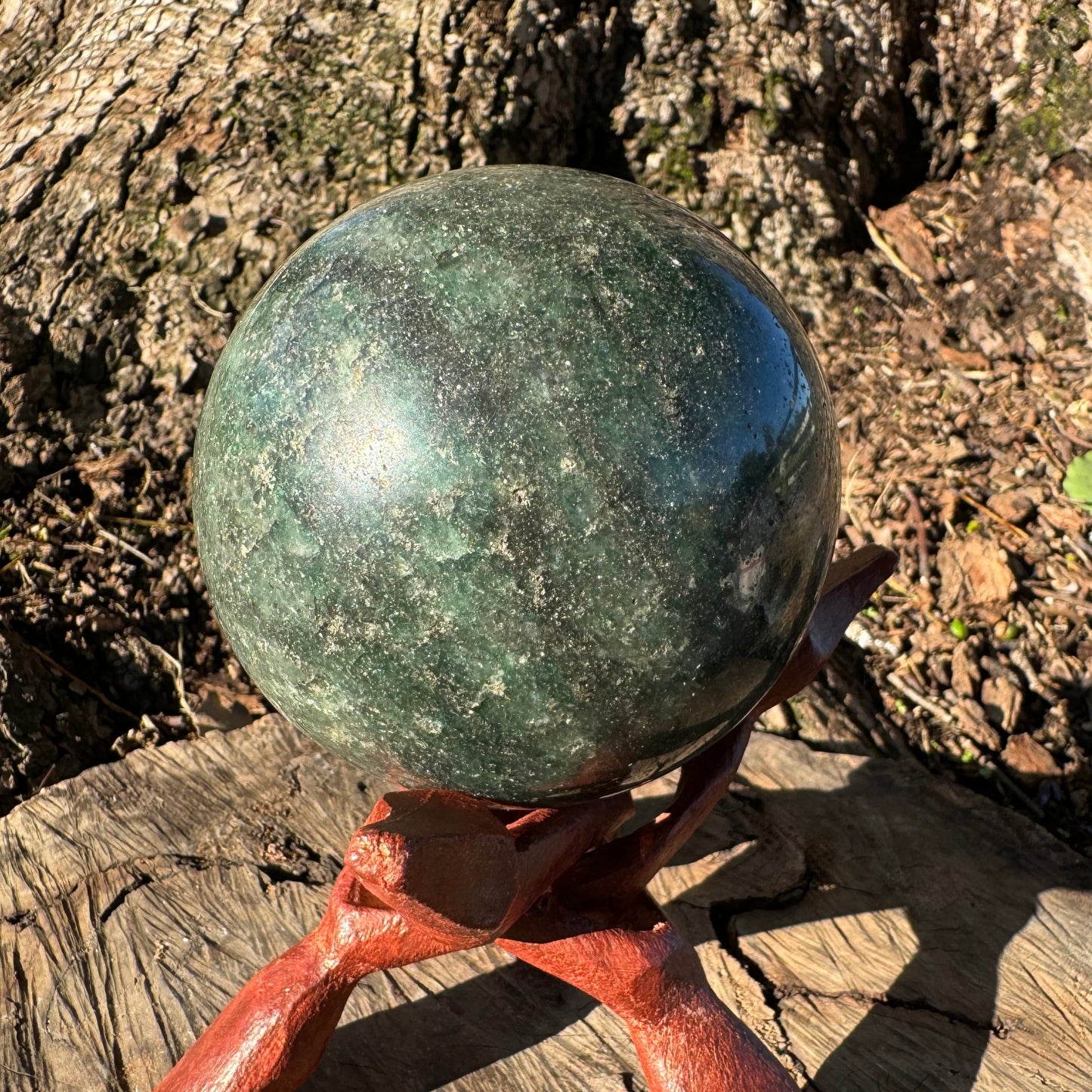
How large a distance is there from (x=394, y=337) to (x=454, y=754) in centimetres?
67

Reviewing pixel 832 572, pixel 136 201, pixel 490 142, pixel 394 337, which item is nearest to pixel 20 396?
pixel 136 201

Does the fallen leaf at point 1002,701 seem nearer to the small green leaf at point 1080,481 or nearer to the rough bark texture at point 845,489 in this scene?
the rough bark texture at point 845,489

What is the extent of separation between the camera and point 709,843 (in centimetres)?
287

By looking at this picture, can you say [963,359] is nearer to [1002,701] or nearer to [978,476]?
[978,476]

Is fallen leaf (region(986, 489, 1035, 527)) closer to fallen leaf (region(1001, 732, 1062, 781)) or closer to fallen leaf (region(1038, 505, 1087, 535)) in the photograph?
fallen leaf (region(1038, 505, 1087, 535))

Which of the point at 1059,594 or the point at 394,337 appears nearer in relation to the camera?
the point at 394,337

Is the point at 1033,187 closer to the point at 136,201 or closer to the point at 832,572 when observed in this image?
the point at 832,572

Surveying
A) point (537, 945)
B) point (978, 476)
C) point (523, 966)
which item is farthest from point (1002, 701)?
point (537, 945)

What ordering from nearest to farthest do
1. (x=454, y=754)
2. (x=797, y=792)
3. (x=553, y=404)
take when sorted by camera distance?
(x=553, y=404), (x=454, y=754), (x=797, y=792)

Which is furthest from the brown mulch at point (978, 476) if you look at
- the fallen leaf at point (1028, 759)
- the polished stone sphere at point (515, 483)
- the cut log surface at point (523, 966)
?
the polished stone sphere at point (515, 483)

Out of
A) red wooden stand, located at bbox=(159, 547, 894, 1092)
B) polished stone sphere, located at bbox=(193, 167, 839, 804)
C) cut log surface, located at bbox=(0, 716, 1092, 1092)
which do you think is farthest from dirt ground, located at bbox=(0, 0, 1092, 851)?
polished stone sphere, located at bbox=(193, 167, 839, 804)

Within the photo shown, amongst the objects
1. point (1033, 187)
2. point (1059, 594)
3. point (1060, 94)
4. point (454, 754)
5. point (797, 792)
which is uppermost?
point (454, 754)

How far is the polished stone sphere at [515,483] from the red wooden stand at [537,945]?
0.16m

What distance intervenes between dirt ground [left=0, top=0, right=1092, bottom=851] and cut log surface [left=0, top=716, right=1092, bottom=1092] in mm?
415
